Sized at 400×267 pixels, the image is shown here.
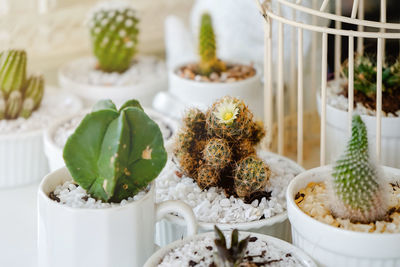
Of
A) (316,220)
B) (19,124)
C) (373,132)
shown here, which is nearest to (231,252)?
(316,220)

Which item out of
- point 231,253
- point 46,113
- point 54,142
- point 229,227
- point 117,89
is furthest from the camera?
point 117,89

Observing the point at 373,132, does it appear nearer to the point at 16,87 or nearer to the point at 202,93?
the point at 202,93

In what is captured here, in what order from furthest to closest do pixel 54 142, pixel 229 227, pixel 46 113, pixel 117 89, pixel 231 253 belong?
pixel 117 89, pixel 46 113, pixel 54 142, pixel 229 227, pixel 231 253

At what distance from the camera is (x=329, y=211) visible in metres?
0.75

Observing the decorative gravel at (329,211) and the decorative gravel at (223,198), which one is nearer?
the decorative gravel at (329,211)

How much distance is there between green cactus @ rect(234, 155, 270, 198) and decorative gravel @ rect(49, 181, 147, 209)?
153 mm

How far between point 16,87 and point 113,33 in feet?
1.07

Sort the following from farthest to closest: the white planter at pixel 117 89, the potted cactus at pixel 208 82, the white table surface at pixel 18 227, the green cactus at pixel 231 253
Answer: the white planter at pixel 117 89
the potted cactus at pixel 208 82
the white table surface at pixel 18 227
the green cactus at pixel 231 253

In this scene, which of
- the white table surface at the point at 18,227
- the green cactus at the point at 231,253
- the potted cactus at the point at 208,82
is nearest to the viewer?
the green cactus at the point at 231,253

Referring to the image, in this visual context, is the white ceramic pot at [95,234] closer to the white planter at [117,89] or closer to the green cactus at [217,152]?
the green cactus at [217,152]

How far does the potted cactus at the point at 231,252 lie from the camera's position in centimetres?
67

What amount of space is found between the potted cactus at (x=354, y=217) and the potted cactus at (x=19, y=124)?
0.61 metres

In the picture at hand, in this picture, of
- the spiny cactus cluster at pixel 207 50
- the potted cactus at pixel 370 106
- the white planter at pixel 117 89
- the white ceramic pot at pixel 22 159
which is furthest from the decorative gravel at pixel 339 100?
the white ceramic pot at pixel 22 159

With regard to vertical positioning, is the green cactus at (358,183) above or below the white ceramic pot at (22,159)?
above
